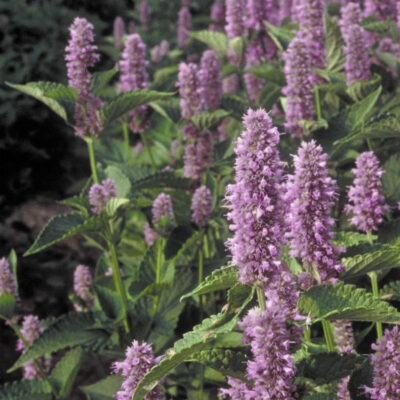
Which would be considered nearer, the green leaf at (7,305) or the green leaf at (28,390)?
the green leaf at (7,305)

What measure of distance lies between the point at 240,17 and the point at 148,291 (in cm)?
210

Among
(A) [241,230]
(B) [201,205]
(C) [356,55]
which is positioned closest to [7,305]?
(B) [201,205]

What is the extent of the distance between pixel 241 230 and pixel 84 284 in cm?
201

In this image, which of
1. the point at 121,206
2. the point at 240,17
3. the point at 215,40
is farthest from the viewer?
the point at 215,40

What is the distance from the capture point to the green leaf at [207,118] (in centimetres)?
354

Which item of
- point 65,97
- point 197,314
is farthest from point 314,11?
point 197,314

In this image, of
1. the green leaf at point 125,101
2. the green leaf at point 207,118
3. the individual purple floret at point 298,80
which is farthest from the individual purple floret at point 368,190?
the green leaf at point 207,118

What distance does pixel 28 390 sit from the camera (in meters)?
3.30

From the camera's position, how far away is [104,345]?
10.5 ft

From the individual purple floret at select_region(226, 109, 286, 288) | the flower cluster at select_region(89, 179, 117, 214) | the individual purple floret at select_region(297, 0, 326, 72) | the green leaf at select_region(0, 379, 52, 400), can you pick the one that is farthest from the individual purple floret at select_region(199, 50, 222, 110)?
the individual purple floret at select_region(226, 109, 286, 288)

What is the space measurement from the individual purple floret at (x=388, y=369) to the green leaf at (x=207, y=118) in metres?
1.91

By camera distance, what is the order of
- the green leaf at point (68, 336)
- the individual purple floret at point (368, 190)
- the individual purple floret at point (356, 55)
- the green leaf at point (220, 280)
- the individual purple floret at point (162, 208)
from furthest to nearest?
the individual purple floret at point (356, 55)
the individual purple floret at point (162, 208)
the green leaf at point (68, 336)
the individual purple floret at point (368, 190)
the green leaf at point (220, 280)

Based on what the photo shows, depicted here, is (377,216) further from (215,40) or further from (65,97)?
(215,40)

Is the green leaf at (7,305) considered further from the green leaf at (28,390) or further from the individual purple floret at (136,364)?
the individual purple floret at (136,364)
